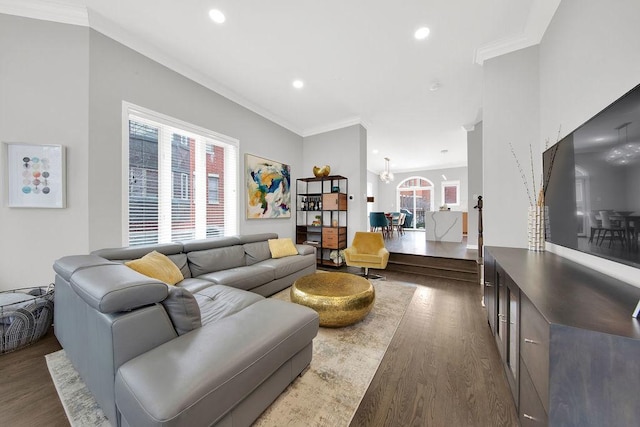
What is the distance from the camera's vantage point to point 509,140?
8.43 feet

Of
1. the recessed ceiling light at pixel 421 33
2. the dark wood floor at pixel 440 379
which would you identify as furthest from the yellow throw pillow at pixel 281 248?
the recessed ceiling light at pixel 421 33

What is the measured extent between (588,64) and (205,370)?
296 cm

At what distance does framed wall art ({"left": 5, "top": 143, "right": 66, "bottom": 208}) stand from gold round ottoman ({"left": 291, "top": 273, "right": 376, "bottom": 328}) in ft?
8.39

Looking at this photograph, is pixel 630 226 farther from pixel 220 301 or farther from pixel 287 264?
pixel 287 264

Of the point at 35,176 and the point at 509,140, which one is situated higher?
the point at 509,140

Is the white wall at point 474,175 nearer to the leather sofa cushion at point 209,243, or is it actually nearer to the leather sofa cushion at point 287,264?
the leather sofa cushion at point 287,264

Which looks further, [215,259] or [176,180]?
[176,180]

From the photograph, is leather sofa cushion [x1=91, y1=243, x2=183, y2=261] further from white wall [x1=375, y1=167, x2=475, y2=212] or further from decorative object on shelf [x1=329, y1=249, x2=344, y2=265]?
white wall [x1=375, y1=167, x2=475, y2=212]

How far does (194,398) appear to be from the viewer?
885mm

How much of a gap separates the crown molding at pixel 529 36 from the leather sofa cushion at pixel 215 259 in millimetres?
4070

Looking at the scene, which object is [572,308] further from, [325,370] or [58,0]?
[58,0]

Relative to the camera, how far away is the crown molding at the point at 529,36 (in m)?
2.07

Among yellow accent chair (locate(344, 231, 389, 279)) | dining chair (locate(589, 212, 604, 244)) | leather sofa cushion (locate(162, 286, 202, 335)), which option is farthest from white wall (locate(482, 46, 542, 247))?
leather sofa cushion (locate(162, 286, 202, 335))

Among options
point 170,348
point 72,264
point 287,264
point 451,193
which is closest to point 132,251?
point 72,264
